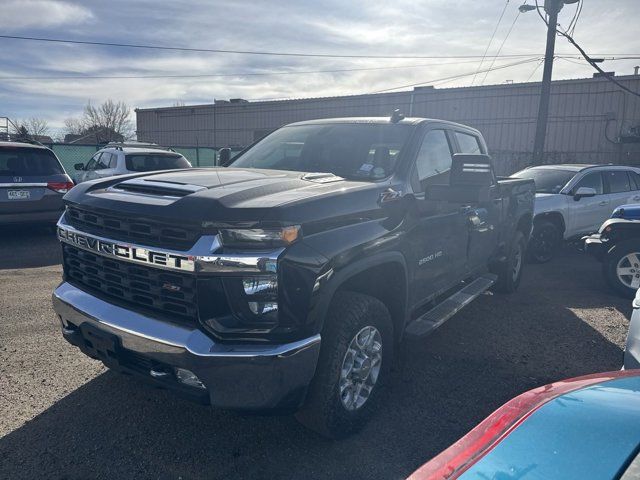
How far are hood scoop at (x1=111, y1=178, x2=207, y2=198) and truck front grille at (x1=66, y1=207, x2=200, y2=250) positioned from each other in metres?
0.24

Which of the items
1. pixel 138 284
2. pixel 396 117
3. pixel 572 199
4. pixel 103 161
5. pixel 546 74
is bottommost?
pixel 572 199

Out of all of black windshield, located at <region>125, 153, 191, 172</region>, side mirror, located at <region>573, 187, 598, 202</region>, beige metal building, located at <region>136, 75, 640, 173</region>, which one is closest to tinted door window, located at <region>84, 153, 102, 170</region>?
black windshield, located at <region>125, 153, 191, 172</region>

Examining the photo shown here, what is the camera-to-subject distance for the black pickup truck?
2.45 m

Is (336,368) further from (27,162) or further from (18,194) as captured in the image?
(27,162)

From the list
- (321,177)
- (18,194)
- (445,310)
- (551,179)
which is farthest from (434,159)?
(18,194)

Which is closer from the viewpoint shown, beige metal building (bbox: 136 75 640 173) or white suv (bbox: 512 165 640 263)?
white suv (bbox: 512 165 640 263)

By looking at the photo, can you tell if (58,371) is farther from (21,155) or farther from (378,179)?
(21,155)

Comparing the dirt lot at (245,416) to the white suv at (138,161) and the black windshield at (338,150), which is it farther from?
the white suv at (138,161)

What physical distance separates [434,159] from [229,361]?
248 cm

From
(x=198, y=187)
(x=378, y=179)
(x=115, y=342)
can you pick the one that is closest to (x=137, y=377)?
(x=115, y=342)

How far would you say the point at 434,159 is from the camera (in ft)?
13.2

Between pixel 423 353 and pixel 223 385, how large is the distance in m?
2.51

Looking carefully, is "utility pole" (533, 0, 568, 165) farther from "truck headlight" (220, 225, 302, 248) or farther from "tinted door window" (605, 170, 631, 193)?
Result: "truck headlight" (220, 225, 302, 248)

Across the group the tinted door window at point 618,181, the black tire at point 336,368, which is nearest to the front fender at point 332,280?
the black tire at point 336,368
